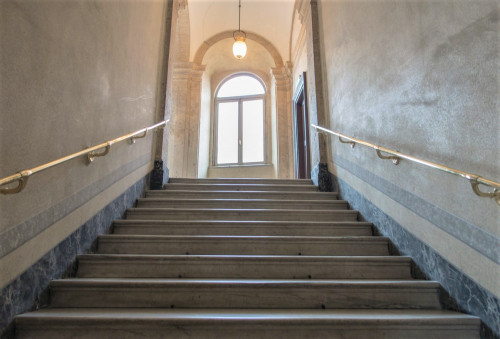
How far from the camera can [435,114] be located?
2037 millimetres

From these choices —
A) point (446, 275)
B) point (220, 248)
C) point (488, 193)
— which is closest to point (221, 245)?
point (220, 248)

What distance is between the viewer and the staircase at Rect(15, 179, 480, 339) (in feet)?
5.23

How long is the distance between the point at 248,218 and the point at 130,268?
123cm

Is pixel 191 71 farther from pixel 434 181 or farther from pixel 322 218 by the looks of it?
pixel 434 181

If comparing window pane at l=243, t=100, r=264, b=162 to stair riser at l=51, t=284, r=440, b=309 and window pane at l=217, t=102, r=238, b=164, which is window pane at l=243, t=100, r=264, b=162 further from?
stair riser at l=51, t=284, r=440, b=309

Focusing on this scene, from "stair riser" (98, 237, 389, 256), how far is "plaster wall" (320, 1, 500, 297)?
0.66 meters

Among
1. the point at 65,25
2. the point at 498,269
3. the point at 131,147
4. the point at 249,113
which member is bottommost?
the point at 498,269

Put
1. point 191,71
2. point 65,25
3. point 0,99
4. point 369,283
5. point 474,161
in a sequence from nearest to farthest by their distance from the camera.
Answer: point 0,99
point 474,161
point 369,283
point 65,25
point 191,71

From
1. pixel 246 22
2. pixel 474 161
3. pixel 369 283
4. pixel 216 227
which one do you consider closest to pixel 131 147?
pixel 216 227

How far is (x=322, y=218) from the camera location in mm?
3137

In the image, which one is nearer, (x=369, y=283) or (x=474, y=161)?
(x=474, y=161)

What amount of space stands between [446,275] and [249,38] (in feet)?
26.0

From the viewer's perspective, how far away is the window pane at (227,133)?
9516mm

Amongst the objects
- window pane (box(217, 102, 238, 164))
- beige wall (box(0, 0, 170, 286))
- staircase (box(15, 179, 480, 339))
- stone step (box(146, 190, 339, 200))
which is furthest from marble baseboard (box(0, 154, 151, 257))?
window pane (box(217, 102, 238, 164))
